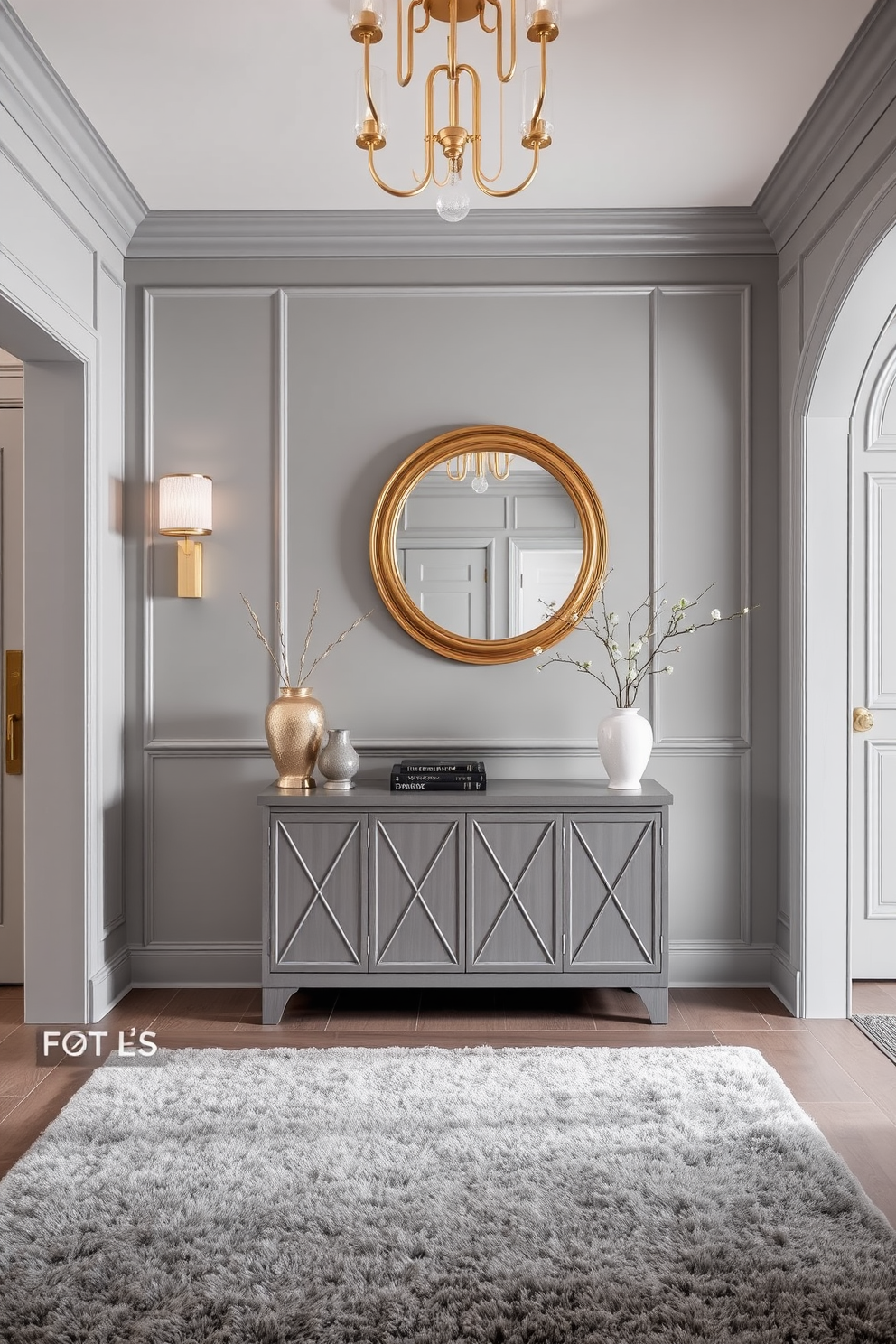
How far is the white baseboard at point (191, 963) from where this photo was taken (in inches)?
152

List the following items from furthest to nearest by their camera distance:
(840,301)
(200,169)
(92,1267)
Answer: (200,169)
(840,301)
(92,1267)

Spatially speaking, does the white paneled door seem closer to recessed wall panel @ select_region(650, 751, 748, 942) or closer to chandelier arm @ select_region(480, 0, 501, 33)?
recessed wall panel @ select_region(650, 751, 748, 942)

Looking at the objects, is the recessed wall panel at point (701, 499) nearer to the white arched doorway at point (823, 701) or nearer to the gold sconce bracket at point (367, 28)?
the white arched doorway at point (823, 701)

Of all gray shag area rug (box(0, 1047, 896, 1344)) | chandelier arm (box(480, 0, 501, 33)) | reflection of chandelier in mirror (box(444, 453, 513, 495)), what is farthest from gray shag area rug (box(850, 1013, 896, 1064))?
chandelier arm (box(480, 0, 501, 33))

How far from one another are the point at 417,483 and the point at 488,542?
1.12ft

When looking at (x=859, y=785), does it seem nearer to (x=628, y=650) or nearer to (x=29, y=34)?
(x=628, y=650)

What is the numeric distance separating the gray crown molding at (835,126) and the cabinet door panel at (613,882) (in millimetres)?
2128

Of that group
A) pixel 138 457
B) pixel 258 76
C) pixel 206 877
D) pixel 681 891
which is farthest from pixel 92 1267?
pixel 258 76

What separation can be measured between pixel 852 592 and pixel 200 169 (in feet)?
9.29

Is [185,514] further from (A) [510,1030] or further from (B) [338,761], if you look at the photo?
(A) [510,1030]

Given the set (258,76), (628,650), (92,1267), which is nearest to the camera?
(92,1267)

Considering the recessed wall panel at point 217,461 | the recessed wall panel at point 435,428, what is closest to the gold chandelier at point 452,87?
the recessed wall panel at point 435,428

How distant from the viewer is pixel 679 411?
3834mm

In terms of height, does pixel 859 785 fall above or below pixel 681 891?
above
